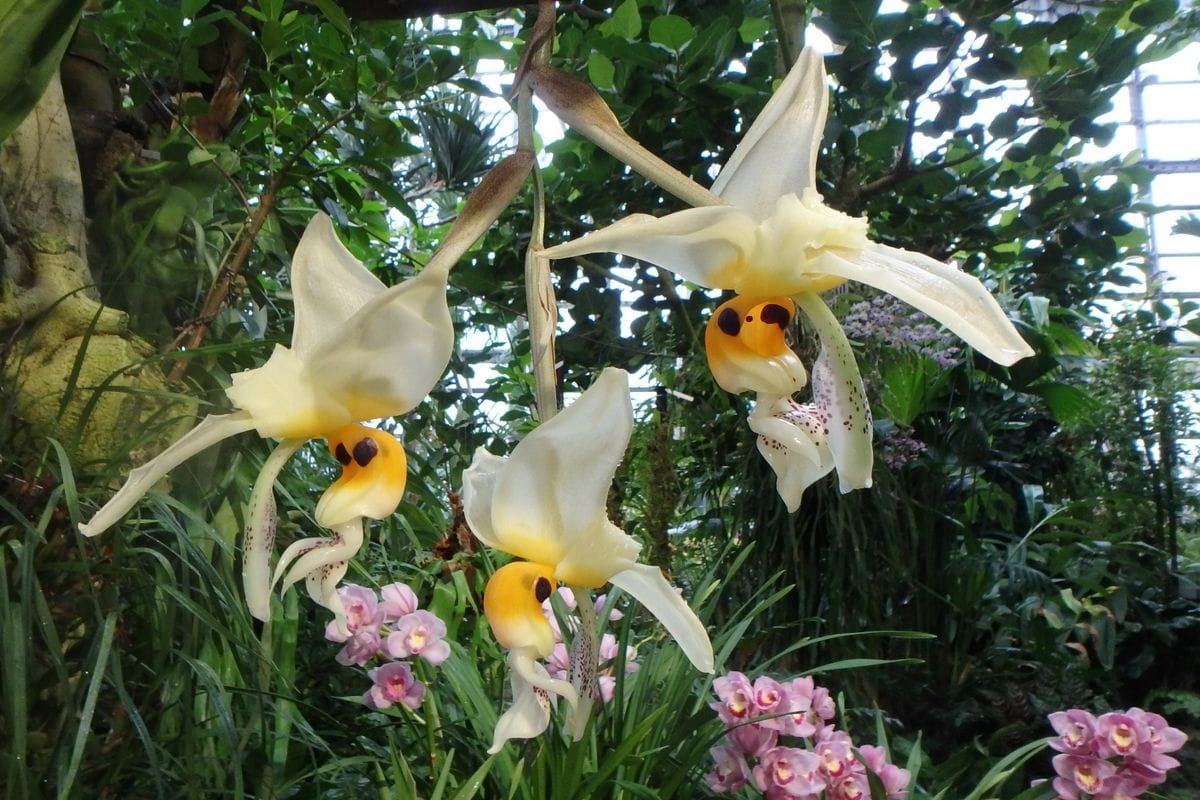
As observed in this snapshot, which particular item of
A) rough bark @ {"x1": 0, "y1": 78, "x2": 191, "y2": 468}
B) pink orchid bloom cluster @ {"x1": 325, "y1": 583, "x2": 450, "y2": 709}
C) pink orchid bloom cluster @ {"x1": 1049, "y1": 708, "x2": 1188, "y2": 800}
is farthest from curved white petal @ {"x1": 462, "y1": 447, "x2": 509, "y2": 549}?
pink orchid bloom cluster @ {"x1": 1049, "y1": 708, "x2": 1188, "y2": 800}

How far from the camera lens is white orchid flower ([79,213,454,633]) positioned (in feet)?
0.88

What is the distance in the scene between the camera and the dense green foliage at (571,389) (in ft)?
2.63

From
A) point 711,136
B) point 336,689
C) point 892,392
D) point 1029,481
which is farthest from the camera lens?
point 1029,481

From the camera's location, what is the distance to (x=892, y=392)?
169 centimetres

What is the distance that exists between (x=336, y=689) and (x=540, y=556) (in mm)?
898

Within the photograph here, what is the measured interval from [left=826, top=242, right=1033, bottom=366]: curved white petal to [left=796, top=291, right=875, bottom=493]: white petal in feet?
0.08

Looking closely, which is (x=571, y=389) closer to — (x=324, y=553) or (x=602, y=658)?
(x=602, y=658)

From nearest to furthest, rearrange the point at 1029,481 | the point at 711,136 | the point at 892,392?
1. the point at 711,136
2. the point at 892,392
3. the point at 1029,481

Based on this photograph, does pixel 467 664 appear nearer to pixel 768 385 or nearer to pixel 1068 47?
pixel 768 385

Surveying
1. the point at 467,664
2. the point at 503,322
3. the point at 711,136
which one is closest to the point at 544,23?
the point at 711,136

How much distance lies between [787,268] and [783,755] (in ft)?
2.17

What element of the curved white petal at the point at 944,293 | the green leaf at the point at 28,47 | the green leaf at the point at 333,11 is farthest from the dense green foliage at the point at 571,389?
the curved white petal at the point at 944,293

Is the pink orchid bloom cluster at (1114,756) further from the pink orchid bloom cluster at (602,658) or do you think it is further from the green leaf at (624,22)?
the green leaf at (624,22)

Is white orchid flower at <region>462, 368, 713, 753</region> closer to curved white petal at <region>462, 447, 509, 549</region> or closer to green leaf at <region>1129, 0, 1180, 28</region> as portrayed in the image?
curved white petal at <region>462, 447, 509, 549</region>
